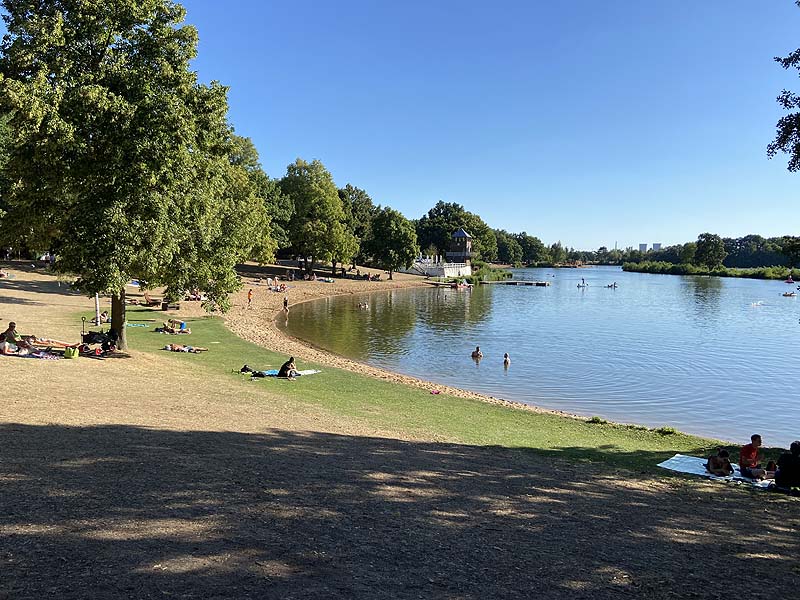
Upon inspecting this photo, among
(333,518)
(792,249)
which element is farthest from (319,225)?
(333,518)

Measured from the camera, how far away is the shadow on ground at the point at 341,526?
18.3 feet

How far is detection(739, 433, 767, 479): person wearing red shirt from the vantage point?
1199 centimetres

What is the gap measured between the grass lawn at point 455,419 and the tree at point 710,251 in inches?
7705

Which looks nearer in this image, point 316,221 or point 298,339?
point 298,339

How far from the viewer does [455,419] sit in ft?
55.0

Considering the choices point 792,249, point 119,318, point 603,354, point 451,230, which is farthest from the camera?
Answer: point 451,230

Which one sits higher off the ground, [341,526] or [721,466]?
[341,526]

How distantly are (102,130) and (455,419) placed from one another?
14.3m

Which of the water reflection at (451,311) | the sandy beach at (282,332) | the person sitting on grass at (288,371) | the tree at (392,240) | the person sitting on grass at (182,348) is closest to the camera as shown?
the person sitting on grass at (288,371)

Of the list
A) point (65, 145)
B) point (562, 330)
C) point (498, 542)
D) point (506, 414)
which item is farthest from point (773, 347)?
point (65, 145)

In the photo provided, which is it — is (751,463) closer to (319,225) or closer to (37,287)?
(37,287)

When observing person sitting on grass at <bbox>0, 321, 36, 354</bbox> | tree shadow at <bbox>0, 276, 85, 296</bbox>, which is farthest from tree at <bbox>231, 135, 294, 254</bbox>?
person sitting on grass at <bbox>0, 321, 36, 354</bbox>

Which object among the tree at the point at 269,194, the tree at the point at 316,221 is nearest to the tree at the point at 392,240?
the tree at the point at 316,221

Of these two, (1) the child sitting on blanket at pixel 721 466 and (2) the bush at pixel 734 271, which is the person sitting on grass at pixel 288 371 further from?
(2) the bush at pixel 734 271
